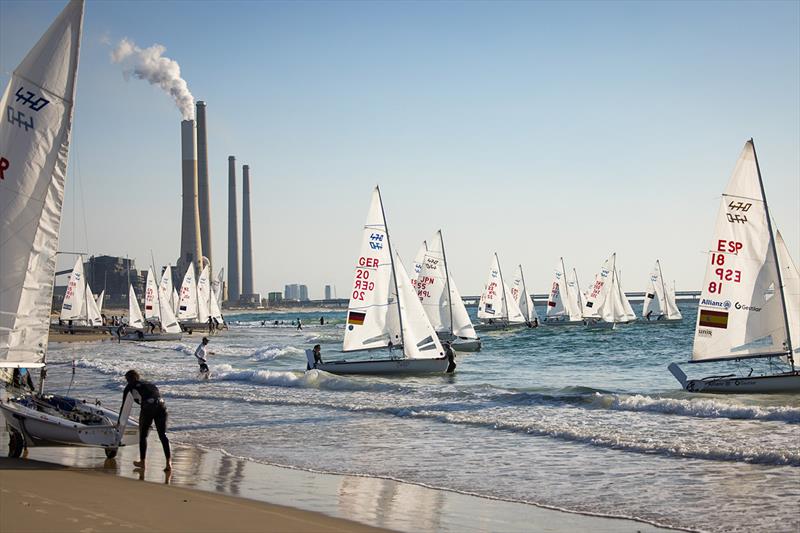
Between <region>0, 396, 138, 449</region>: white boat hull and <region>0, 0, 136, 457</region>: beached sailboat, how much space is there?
0.05ft

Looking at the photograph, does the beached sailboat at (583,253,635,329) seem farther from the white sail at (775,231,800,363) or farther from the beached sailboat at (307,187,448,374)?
the white sail at (775,231,800,363)

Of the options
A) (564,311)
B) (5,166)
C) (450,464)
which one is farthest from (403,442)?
(564,311)

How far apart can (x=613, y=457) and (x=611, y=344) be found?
126 feet

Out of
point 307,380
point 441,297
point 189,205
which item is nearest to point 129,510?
point 307,380

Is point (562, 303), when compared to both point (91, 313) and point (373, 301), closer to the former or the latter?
point (91, 313)

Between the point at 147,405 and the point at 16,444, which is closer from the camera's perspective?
the point at 147,405

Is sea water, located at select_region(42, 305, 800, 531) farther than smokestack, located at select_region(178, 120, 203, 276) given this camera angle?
No

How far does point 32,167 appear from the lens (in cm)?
1130

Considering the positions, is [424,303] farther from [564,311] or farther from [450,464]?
[564,311]

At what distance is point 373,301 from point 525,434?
506 inches

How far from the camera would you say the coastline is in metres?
8.59

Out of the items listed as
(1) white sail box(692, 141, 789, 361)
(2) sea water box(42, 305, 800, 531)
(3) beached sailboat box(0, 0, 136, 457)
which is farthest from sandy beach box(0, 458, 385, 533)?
(1) white sail box(692, 141, 789, 361)

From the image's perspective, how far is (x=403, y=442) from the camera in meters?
15.2

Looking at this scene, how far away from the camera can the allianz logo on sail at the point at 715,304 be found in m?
21.8
